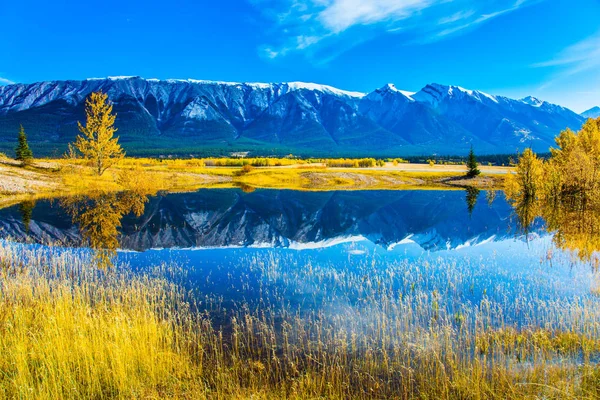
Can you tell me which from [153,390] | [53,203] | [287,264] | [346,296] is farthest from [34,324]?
[53,203]

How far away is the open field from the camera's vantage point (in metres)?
48.2

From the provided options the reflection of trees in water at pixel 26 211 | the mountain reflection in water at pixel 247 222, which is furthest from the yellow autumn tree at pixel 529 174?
the reflection of trees in water at pixel 26 211

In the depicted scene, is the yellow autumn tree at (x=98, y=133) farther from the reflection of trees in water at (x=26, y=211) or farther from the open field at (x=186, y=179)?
the reflection of trees in water at (x=26, y=211)

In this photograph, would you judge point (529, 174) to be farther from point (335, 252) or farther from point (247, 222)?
point (335, 252)

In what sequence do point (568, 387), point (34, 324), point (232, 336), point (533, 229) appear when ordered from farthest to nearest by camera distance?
point (533, 229)
point (232, 336)
point (34, 324)
point (568, 387)

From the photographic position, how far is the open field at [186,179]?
48.2 m

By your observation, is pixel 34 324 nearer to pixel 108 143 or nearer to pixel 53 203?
pixel 53 203

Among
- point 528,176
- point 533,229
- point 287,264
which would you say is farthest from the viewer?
point 528,176

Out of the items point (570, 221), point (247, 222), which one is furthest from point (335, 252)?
point (570, 221)

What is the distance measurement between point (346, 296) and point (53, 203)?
36.7m

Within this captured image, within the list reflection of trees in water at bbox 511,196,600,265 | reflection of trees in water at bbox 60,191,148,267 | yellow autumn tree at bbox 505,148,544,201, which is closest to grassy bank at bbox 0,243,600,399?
reflection of trees in water at bbox 60,191,148,267

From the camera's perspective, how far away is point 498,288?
14.3m

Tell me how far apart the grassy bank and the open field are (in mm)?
38575

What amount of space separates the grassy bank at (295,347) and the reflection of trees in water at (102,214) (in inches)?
305
